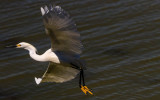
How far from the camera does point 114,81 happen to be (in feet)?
28.1

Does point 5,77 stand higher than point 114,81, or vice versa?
point 5,77

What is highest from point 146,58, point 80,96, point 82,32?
point 82,32

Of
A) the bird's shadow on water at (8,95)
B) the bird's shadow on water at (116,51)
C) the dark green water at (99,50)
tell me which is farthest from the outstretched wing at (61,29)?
the bird's shadow on water at (116,51)

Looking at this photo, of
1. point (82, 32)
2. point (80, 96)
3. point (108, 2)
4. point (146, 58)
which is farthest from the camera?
point (108, 2)

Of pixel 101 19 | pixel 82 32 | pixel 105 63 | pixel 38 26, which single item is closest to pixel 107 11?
pixel 101 19

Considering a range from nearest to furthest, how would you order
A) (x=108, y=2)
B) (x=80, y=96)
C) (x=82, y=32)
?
(x=80, y=96)
(x=82, y=32)
(x=108, y=2)

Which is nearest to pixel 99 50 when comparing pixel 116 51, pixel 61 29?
pixel 116 51

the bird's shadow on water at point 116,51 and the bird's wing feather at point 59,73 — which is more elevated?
the bird's shadow on water at point 116,51

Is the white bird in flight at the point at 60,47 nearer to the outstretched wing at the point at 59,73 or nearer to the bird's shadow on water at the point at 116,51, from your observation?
the outstretched wing at the point at 59,73

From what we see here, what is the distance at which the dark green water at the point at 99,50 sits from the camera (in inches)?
332

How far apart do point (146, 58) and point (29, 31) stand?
12.8 ft

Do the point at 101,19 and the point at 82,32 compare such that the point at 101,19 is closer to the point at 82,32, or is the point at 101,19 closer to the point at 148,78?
the point at 82,32

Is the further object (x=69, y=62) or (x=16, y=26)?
(x=16, y=26)

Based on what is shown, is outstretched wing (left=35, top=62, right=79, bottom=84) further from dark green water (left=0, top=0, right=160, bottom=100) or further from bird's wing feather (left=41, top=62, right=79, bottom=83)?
dark green water (left=0, top=0, right=160, bottom=100)
